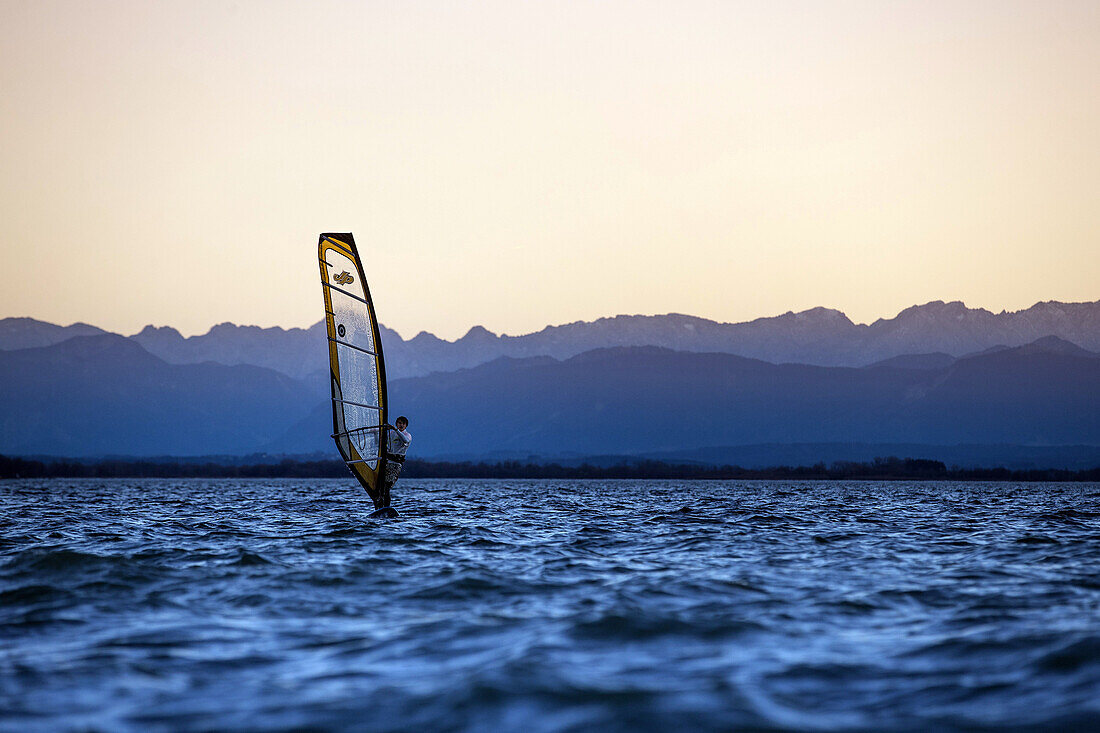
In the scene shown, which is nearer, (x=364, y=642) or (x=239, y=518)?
(x=364, y=642)

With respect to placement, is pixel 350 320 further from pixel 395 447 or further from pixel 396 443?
pixel 395 447

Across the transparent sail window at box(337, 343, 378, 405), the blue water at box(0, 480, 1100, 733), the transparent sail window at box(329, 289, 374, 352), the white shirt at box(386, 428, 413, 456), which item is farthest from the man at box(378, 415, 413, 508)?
the blue water at box(0, 480, 1100, 733)

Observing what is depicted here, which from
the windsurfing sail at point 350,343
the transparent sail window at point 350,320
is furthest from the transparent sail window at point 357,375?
the transparent sail window at point 350,320

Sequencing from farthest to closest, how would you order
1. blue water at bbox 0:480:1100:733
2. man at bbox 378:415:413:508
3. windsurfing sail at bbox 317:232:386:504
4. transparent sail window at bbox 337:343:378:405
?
man at bbox 378:415:413:508
transparent sail window at bbox 337:343:378:405
windsurfing sail at bbox 317:232:386:504
blue water at bbox 0:480:1100:733

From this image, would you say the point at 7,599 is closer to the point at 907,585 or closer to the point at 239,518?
the point at 907,585

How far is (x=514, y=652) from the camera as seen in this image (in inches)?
418

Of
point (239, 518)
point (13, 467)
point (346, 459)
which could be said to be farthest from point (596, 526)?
point (13, 467)

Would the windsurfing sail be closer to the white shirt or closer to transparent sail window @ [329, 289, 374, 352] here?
transparent sail window @ [329, 289, 374, 352]

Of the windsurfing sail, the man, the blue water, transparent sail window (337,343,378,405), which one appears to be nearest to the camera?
the blue water

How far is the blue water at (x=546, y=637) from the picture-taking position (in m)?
8.41

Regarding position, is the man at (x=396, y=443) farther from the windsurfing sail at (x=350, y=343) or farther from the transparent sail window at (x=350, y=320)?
the transparent sail window at (x=350, y=320)

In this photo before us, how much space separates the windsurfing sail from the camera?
24672mm

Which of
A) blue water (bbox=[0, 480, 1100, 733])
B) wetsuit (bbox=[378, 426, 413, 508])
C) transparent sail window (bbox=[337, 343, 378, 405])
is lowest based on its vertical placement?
blue water (bbox=[0, 480, 1100, 733])

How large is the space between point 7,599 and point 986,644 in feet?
40.7
